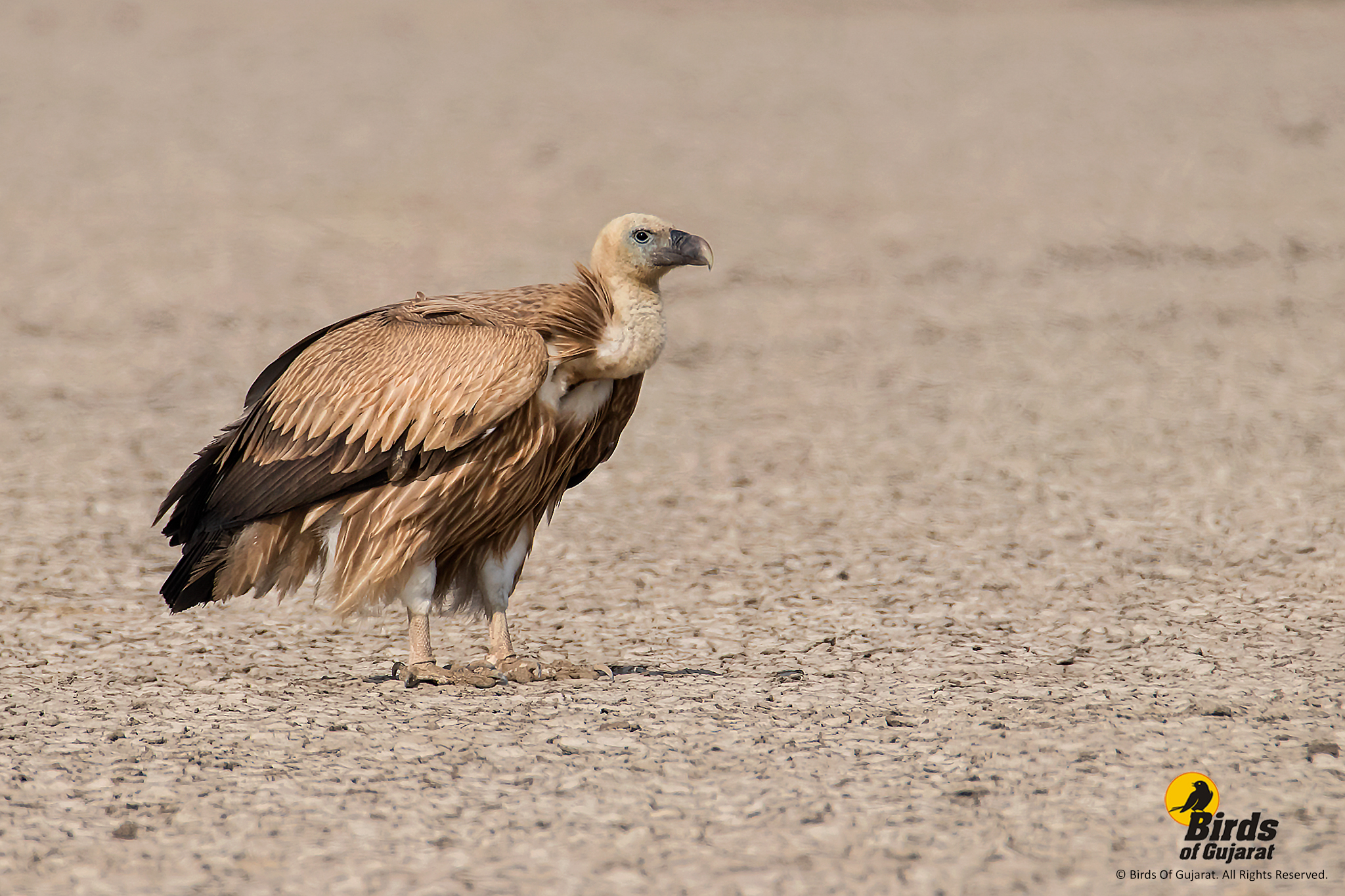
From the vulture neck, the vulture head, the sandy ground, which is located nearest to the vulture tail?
the sandy ground

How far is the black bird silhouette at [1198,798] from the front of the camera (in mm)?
4379

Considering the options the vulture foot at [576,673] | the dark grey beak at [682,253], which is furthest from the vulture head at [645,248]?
the vulture foot at [576,673]

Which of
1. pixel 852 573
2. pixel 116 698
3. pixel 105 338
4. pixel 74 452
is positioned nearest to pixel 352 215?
pixel 105 338

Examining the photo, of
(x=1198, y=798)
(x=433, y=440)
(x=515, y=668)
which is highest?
(x=433, y=440)

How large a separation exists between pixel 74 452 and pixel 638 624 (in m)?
5.49

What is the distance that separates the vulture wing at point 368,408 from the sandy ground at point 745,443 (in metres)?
0.88

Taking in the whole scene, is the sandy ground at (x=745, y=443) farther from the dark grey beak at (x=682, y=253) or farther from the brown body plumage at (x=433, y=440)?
the dark grey beak at (x=682, y=253)

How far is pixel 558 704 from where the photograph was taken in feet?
18.4

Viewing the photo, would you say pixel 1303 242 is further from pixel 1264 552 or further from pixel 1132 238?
pixel 1264 552

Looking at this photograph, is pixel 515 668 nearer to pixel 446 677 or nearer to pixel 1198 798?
pixel 446 677

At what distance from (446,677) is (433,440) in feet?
3.53

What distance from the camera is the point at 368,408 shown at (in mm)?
5734

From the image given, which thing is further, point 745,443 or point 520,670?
point 745,443

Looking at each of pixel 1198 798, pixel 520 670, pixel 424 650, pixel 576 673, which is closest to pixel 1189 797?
pixel 1198 798
